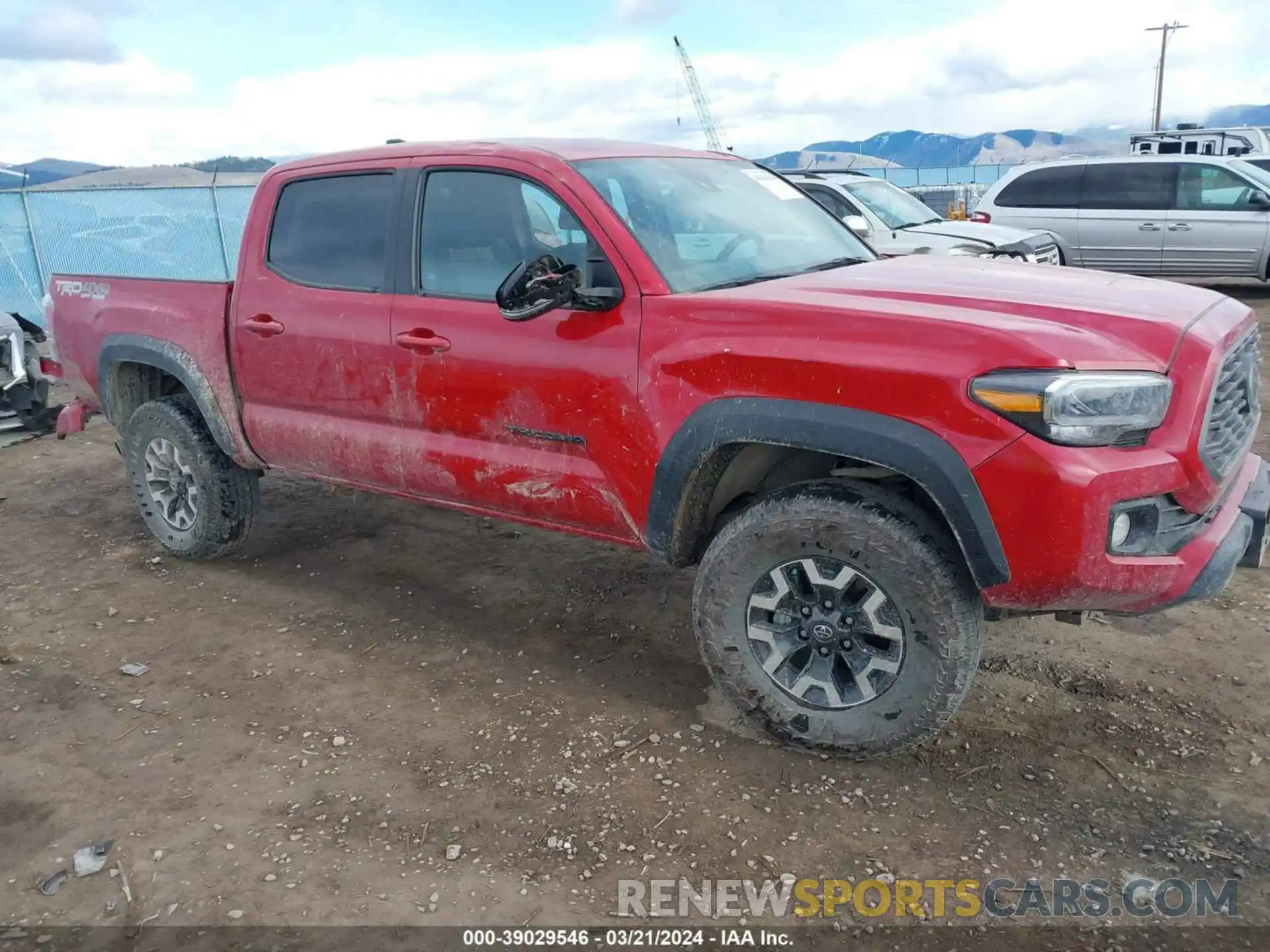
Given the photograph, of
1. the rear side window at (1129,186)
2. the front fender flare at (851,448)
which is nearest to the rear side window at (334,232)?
the front fender flare at (851,448)

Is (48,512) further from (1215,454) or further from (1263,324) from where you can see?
(1263,324)

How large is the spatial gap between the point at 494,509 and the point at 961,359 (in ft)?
6.24

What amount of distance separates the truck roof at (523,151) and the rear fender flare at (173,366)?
42.9 inches

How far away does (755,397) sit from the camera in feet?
10.2

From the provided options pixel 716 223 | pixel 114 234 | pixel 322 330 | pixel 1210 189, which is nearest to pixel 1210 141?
pixel 1210 189

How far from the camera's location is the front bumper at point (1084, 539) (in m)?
2.68

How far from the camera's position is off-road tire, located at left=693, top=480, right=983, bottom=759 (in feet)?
9.80

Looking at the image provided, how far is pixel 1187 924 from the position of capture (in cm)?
252

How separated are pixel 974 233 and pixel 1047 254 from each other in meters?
1.08

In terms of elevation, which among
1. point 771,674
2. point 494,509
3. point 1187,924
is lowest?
point 1187,924

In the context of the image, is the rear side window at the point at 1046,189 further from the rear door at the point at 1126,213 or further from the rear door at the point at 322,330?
the rear door at the point at 322,330

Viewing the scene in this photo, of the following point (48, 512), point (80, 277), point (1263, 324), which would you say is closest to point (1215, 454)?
point (80, 277)

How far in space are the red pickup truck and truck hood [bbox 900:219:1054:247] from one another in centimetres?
593

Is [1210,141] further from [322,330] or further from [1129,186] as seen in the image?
[322,330]
